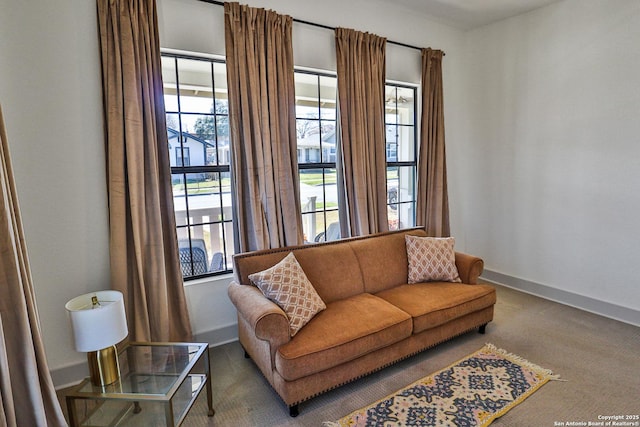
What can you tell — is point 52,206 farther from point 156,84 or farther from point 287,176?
point 287,176

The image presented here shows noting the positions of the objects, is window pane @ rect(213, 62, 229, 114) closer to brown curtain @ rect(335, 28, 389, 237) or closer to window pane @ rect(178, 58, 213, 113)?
window pane @ rect(178, 58, 213, 113)

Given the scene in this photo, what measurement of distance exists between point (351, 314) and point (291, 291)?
0.46m

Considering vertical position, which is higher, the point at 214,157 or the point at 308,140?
the point at 308,140

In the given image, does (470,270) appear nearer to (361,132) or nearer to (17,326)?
(361,132)

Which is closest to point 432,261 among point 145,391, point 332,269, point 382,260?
point 382,260

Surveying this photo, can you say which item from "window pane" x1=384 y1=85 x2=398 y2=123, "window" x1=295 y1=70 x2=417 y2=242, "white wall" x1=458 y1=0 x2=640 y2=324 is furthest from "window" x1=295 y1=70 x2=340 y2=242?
"white wall" x1=458 y1=0 x2=640 y2=324

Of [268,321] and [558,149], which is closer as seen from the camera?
[268,321]

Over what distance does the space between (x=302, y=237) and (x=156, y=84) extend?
167 centimetres

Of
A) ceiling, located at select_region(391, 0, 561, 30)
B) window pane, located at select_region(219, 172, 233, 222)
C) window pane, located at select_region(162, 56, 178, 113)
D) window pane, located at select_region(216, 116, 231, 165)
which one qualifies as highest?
ceiling, located at select_region(391, 0, 561, 30)

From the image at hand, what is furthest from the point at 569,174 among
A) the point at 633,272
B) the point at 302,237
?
the point at 302,237

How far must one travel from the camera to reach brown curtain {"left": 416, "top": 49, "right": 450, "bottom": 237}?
12.8 feet

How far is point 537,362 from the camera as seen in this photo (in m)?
2.52

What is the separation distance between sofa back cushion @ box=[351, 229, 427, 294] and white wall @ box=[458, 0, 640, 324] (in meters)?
1.70

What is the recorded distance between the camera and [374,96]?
11.3ft
